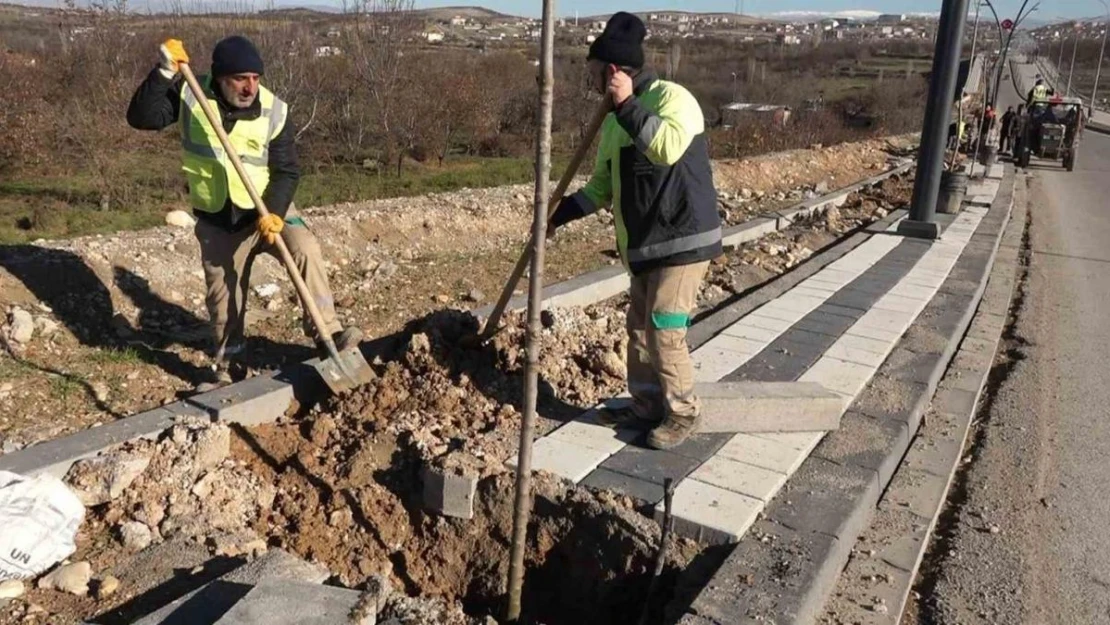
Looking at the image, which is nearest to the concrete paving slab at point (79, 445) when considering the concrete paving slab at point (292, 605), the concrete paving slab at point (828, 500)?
the concrete paving slab at point (292, 605)

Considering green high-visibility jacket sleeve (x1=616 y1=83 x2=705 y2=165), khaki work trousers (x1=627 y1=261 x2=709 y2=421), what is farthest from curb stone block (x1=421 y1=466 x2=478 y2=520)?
green high-visibility jacket sleeve (x1=616 y1=83 x2=705 y2=165)

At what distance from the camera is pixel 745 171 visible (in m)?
12.8

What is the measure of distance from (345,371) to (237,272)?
88cm

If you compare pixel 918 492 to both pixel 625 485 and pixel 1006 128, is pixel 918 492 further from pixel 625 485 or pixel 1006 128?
pixel 1006 128

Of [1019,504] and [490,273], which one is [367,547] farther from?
[490,273]

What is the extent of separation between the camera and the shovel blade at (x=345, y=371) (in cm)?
408

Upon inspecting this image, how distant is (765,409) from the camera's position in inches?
157

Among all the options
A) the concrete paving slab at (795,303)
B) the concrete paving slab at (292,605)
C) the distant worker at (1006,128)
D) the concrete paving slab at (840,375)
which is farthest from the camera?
the distant worker at (1006,128)

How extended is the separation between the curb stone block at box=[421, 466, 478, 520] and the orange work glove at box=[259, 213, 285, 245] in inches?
53.0

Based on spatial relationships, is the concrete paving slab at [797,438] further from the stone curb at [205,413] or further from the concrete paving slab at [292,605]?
the concrete paving slab at [292,605]

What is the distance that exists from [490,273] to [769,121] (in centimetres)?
1912

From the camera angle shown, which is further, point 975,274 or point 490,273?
point 975,274

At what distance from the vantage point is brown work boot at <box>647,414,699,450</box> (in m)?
3.78

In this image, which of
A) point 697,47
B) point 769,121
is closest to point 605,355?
point 769,121
